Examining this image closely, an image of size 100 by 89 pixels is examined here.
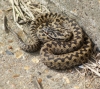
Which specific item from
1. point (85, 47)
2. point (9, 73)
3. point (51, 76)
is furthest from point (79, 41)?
point (9, 73)

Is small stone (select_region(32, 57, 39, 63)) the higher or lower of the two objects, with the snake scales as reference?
lower

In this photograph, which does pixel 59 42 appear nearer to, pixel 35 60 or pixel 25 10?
pixel 35 60

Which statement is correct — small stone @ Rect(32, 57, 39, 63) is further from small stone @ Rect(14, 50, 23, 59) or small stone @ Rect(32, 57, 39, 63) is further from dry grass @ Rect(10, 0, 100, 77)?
dry grass @ Rect(10, 0, 100, 77)

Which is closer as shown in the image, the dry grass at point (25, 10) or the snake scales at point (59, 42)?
the snake scales at point (59, 42)

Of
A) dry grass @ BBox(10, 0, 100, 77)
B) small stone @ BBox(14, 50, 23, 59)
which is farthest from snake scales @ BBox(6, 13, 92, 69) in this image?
dry grass @ BBox(10, 0, 100, 77)

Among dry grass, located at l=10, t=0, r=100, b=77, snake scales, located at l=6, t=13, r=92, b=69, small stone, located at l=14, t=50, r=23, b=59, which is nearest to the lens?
snake scales, located at l=6, t=13, r=92, b=69

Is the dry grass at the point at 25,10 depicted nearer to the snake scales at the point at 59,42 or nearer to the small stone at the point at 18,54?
the snake scales at the point at 59,42

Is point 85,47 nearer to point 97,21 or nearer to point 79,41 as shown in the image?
point 79,41

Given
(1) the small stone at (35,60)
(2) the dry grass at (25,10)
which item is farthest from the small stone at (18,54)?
(2) the dry grass at (25,10)
